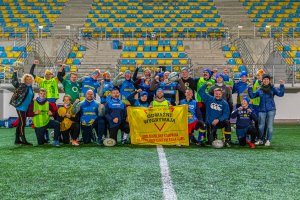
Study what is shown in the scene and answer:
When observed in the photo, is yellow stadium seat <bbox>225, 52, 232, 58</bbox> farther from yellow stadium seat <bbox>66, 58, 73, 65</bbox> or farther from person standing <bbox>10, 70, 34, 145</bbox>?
person standing <bbox>10, 70, 34, 145</bbox>

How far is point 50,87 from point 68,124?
5.74 ft

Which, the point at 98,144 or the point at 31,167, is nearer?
the point at 31,167

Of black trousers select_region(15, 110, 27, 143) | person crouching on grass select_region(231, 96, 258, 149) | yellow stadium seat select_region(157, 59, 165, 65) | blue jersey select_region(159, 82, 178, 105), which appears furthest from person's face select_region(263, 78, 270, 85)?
yellow stadium seat select_region(157, 59, 165, 65)

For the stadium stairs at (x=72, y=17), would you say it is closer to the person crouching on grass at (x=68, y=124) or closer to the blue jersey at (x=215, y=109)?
the person crouching on grass at (x=68, y=124)

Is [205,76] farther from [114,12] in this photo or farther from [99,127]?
[114,12]

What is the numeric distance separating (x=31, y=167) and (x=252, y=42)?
17629 mm

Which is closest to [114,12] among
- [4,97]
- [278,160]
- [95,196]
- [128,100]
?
[4,97]

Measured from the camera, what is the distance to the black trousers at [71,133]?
862 cm

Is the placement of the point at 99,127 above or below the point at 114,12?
below

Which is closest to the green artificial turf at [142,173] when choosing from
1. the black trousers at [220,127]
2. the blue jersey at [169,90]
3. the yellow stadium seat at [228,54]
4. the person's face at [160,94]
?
the black trousers at [220,127]

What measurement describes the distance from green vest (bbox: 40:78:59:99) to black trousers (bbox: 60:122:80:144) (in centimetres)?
152

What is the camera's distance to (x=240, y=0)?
2936 cm

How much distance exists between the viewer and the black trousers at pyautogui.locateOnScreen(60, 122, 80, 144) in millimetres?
8617

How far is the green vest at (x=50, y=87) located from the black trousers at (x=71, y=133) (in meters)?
1.52
